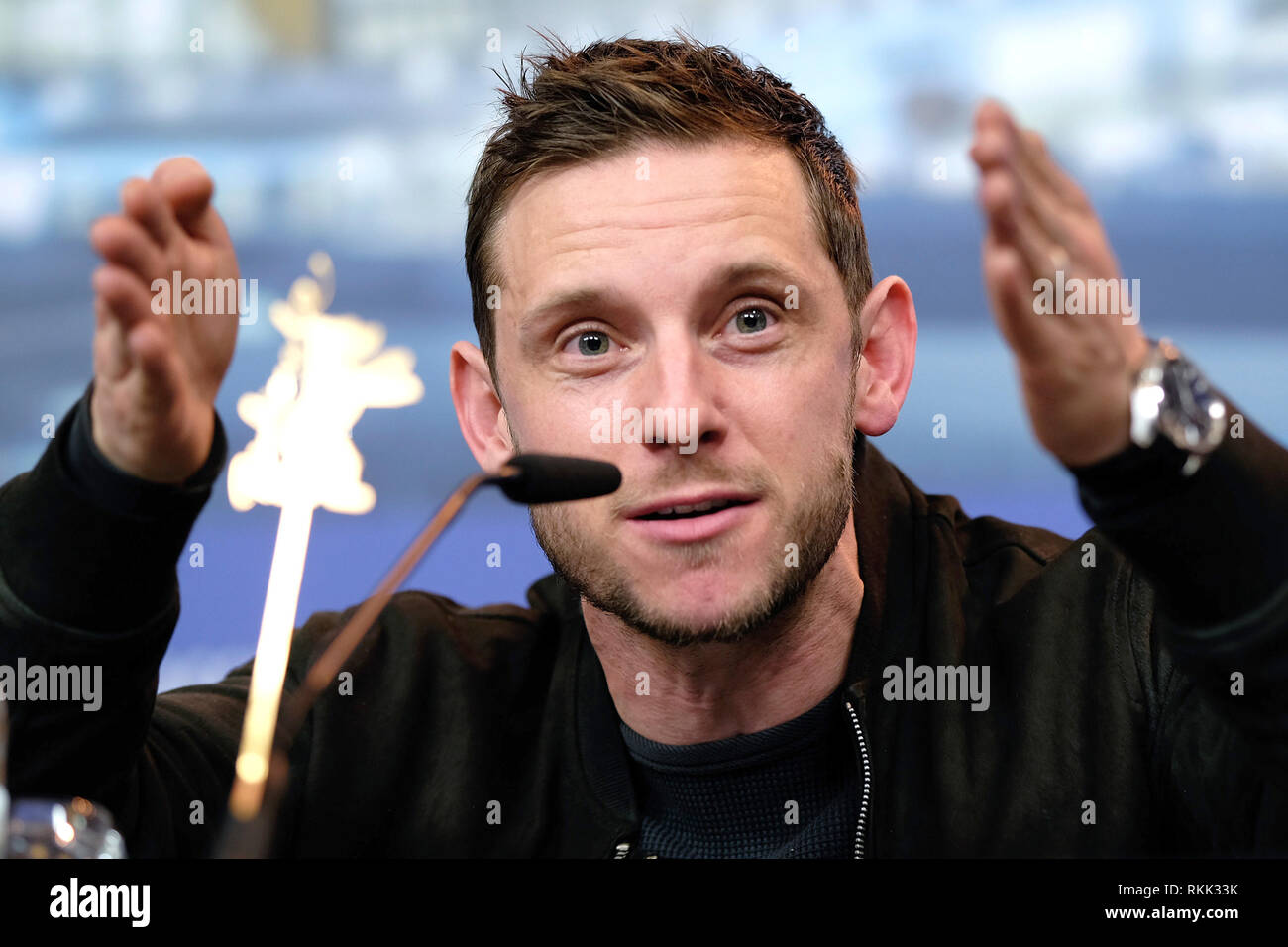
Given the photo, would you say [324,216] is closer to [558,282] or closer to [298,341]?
[298,341]

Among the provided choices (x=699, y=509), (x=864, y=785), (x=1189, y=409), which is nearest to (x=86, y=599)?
(x=699, y=509)

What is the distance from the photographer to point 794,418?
1723mm

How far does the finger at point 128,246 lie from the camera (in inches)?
48.8

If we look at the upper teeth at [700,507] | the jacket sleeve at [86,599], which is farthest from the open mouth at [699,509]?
the jacket sleeve at [86,599]

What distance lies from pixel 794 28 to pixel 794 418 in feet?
3.47

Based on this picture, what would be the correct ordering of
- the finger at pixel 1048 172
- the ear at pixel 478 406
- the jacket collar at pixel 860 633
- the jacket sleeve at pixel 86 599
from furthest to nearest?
the ear at pixel 478 406 < the jacket collar at pixel 860 633 < the jacket sleeve at pixel 86 599 < the finger at pixel 1048 172

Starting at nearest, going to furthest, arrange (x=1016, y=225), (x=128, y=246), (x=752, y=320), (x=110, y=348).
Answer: (x=1016, y=225)
(x=128, y=246)
(x=110, y=348)
(x=752, y=320)

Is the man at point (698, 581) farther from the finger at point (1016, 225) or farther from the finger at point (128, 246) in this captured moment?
the finger at point (1016, 225)

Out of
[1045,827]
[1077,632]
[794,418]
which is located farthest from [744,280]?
[1045,827]

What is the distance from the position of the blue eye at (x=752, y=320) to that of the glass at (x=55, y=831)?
3.07 feet

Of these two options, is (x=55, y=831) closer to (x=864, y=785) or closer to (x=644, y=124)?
(x=864, y=785)

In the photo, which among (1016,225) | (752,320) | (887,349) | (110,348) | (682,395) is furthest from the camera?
(887,349)

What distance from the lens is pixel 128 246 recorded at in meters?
1.25

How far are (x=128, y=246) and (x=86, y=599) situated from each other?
1.47ft
